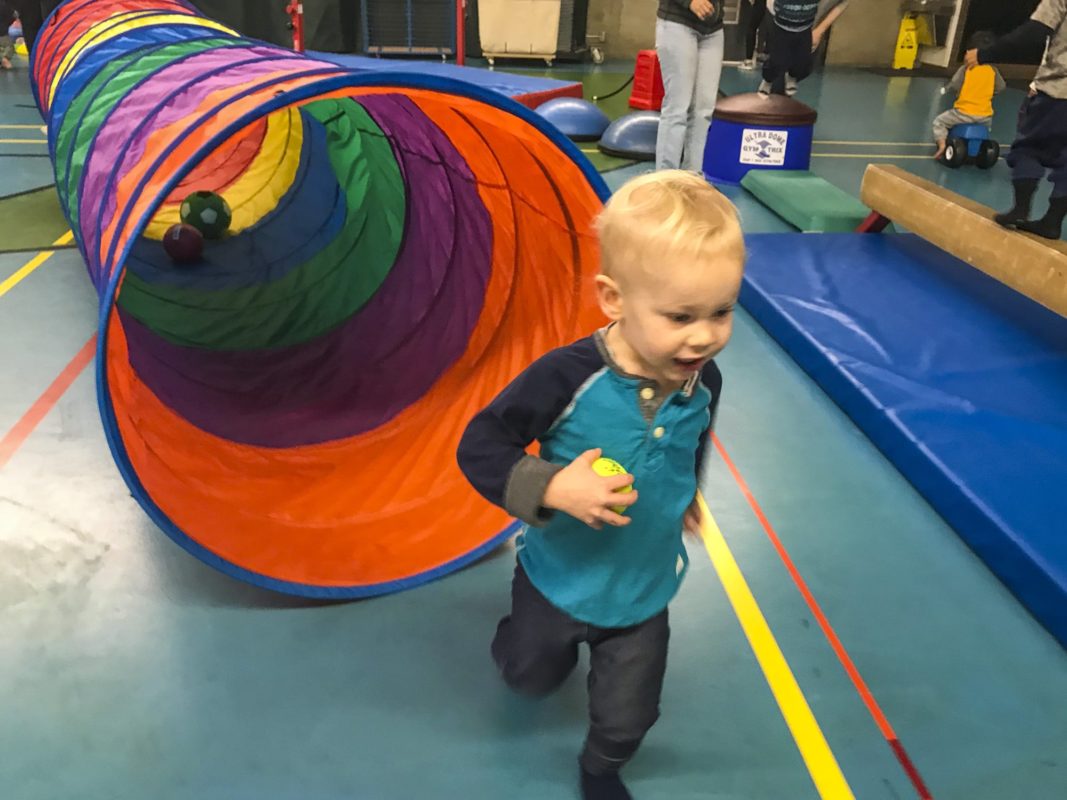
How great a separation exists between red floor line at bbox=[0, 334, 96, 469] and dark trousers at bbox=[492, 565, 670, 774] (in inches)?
68.6

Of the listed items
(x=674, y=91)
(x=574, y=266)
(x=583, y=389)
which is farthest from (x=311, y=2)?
(x=583, y=389)

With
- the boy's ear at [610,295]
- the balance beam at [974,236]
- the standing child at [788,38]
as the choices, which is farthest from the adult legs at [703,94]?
the boy's ear at [610,295]

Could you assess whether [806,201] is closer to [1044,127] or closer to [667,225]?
[1044,127]

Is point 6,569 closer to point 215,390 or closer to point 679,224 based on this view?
point 215,390

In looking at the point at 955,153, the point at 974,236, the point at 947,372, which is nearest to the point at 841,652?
the point at 947,372

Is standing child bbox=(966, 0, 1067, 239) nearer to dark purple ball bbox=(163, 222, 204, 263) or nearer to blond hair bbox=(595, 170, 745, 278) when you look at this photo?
blond hair bbox=(595, 170, 745, 278)

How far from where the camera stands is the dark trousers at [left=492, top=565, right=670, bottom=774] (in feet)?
4.93

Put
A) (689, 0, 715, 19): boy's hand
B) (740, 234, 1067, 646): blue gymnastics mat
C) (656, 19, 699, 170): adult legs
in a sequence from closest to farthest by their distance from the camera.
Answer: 1. (740, 234, 1067, 646): blue gymnastics mat
2. (689, 0, 715, 19): boy's hand
3. (656, 19, 699, 170): adult legs

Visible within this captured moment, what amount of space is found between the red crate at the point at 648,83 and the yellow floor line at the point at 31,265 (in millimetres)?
4805

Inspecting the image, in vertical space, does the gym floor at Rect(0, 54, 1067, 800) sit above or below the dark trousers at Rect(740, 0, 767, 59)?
below

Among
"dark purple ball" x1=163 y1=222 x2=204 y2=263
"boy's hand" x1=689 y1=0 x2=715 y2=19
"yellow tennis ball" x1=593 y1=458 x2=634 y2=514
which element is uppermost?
"boy's hand" x1=689 y1=0 x2=715 y2=19

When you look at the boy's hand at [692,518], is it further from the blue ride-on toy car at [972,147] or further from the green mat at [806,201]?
the blue ride-on toy car at [972,147]

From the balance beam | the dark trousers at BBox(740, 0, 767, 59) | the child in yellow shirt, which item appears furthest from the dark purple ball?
the dark trousers at BBox(740, 0, 767, 59)

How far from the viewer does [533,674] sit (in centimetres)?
164
